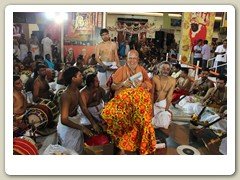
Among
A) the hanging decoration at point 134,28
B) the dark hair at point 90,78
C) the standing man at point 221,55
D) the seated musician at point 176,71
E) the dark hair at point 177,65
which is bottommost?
the dark hair at point 90,78

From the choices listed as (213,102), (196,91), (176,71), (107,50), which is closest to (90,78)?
(107,50)

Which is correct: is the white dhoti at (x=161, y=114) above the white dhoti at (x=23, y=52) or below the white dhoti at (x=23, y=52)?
below

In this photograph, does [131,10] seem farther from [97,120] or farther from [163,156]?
[163,156]

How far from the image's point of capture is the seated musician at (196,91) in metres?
2.24

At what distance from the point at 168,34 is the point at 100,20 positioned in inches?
16.0

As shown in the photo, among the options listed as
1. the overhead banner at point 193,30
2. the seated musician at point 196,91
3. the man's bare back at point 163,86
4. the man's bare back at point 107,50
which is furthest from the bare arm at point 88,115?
the overhead banner at point 193,30

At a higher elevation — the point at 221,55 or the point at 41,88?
the point at 221,55

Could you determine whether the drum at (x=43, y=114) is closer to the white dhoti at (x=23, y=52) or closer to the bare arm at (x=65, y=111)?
the bare arm at (x=65, y=111)

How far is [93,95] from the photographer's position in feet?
7.24

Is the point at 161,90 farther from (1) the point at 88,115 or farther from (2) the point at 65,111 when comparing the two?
(2) the point at 65,111

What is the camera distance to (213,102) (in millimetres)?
2236

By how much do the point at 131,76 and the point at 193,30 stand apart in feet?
1.49

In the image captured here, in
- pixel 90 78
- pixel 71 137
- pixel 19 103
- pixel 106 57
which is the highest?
pixel 106 57
